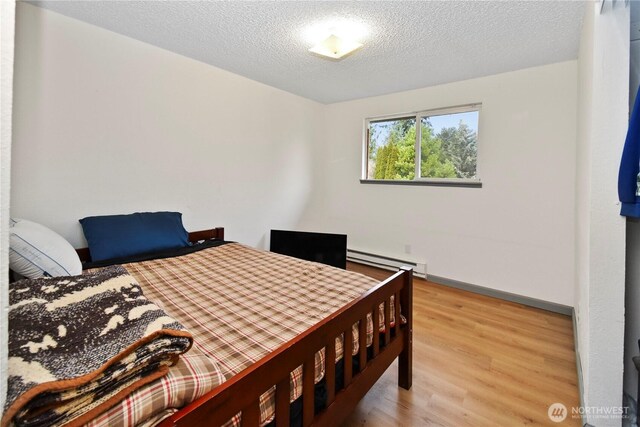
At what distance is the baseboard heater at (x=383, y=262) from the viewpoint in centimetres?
356

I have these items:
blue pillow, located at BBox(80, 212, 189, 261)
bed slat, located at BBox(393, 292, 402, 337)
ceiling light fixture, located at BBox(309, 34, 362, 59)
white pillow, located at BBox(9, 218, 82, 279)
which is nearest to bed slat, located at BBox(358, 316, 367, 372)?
bed slat, located at BBox(393, 292, 402, 337)

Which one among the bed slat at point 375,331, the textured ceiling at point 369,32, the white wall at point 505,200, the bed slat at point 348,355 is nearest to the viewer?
the bed slat at point 348,355

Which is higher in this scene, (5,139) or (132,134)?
(132,134)

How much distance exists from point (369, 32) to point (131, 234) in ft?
7.72

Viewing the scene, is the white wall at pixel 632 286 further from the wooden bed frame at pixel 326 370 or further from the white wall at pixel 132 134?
the white wall at pixel 132 134

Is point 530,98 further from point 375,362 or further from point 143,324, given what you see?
point 143,324

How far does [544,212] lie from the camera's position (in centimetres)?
278

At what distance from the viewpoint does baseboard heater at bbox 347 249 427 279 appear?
3559 millimetres

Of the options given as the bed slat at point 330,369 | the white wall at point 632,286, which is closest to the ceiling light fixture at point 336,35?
the white wall at point 632,286

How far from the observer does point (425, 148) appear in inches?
140

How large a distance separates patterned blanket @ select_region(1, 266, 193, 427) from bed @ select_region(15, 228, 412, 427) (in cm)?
5

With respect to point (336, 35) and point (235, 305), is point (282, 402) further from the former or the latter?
point (336, 35)

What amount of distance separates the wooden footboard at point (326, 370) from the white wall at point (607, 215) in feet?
2.78

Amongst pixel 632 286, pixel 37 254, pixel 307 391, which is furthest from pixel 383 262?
pixel 37 254
